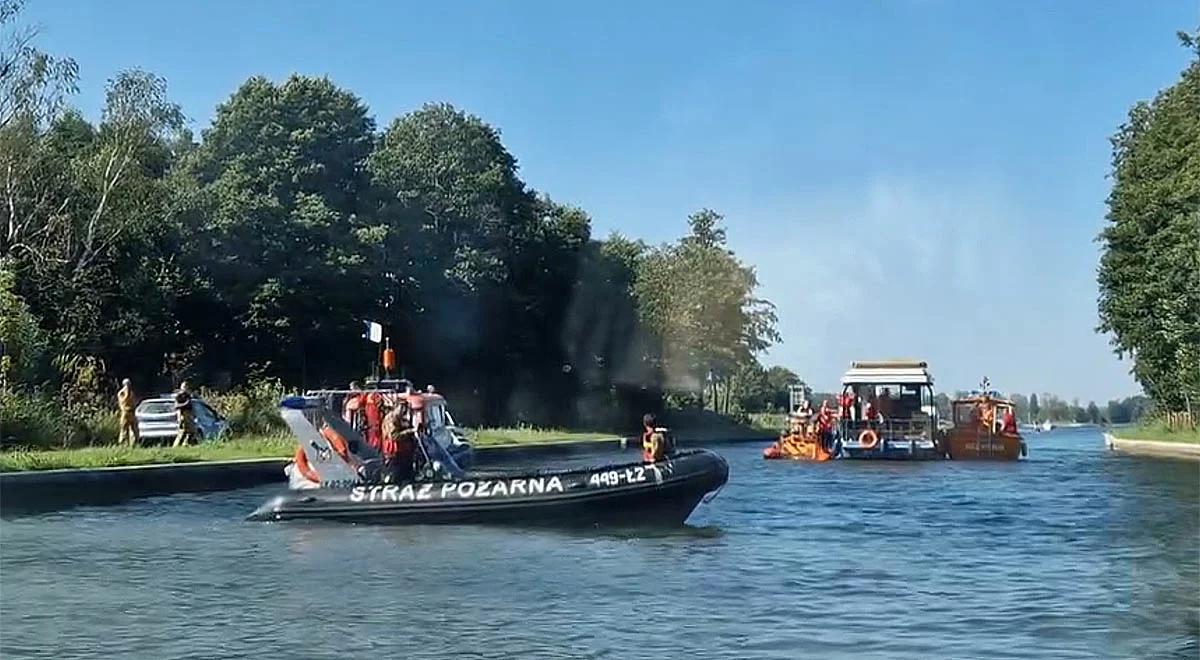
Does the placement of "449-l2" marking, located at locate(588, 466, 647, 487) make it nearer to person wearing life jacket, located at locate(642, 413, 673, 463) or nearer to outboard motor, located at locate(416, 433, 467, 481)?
person wearing life jacket, located at locate(642, 413, 673, 463)

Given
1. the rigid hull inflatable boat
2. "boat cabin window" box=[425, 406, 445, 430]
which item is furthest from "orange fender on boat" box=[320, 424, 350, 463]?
"boat cabin window" box=[425, 406, 445, 430]

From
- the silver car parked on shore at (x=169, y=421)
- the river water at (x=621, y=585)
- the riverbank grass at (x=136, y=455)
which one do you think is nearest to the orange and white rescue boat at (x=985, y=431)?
the river water at (x=621, y=585)

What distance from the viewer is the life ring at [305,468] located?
2262cm

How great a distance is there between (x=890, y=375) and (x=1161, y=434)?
12.0 m

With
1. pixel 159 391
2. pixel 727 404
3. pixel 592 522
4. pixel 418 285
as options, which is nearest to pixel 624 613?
pixel 592 522

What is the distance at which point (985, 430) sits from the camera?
4428cm

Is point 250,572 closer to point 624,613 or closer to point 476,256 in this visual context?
point 624,613

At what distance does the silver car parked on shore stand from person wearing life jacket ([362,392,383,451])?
11.2 m

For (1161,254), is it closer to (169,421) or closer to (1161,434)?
(1161,434)

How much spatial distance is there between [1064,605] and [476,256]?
52.6m

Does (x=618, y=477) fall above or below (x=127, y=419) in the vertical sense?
below

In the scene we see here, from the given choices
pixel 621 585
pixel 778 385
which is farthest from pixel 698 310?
pixel 621 585

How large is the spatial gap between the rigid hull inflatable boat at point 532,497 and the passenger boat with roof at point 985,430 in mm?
24260

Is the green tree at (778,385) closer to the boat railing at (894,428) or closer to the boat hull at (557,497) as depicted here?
the boat railing at (894,428)
